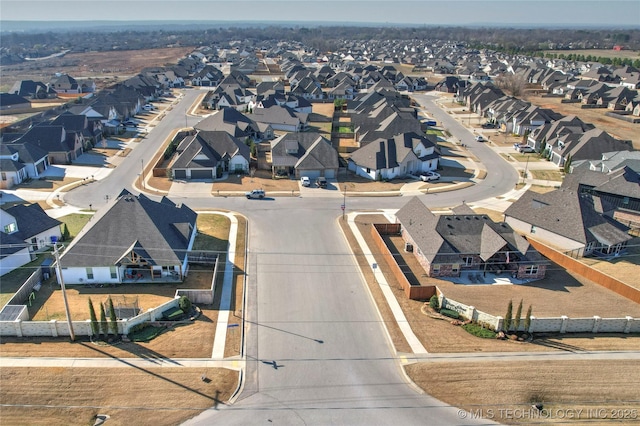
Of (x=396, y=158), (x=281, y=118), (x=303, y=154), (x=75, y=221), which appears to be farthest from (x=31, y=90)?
(x=396, y=158)

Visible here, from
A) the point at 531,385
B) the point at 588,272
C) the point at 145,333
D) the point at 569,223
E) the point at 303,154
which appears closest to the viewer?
the point at 531,385

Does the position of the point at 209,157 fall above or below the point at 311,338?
above

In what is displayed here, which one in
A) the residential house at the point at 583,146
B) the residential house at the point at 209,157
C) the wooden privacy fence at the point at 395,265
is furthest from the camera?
the residential house at the point at 583,146

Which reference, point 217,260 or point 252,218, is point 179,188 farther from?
point 217,260

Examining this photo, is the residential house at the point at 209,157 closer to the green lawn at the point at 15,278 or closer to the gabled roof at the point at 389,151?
the gabled roof at the point at 389,151

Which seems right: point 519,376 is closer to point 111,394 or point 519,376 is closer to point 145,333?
point 111,394

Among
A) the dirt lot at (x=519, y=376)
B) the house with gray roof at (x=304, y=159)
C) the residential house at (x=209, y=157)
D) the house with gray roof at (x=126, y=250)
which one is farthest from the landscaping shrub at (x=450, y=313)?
the residential house at (x=209, y=157)
